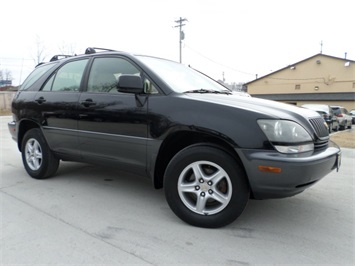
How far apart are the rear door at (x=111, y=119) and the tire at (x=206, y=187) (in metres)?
0.50

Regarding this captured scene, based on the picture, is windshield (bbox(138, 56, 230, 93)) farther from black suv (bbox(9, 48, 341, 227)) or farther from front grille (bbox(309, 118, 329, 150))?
front grille (bbox(309, 118, 329, 150))

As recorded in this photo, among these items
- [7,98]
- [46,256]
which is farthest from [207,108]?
[7,98]

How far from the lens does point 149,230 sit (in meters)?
2.82

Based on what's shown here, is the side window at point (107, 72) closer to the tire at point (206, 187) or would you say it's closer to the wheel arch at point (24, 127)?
the tire at point (206, 187)

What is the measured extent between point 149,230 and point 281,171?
1.31 metres

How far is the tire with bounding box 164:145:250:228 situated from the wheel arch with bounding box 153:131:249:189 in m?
0.06

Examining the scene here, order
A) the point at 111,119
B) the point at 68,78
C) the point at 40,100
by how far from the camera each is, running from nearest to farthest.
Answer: the point at 111,119
the point at 68,78
the point at 40,100

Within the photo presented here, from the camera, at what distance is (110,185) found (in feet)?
13.6

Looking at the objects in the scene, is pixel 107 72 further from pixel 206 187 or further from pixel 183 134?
pixel 206 187

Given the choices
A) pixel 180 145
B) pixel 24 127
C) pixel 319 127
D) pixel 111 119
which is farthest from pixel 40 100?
pixel 319 127

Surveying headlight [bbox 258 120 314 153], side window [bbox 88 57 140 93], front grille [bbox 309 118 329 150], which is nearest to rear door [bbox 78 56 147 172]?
side window [bbox 88 57 140 93]

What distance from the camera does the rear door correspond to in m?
3.21

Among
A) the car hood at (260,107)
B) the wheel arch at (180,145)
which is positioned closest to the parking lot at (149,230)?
the wheel arch at (180,145)

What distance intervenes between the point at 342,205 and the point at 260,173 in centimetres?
166
